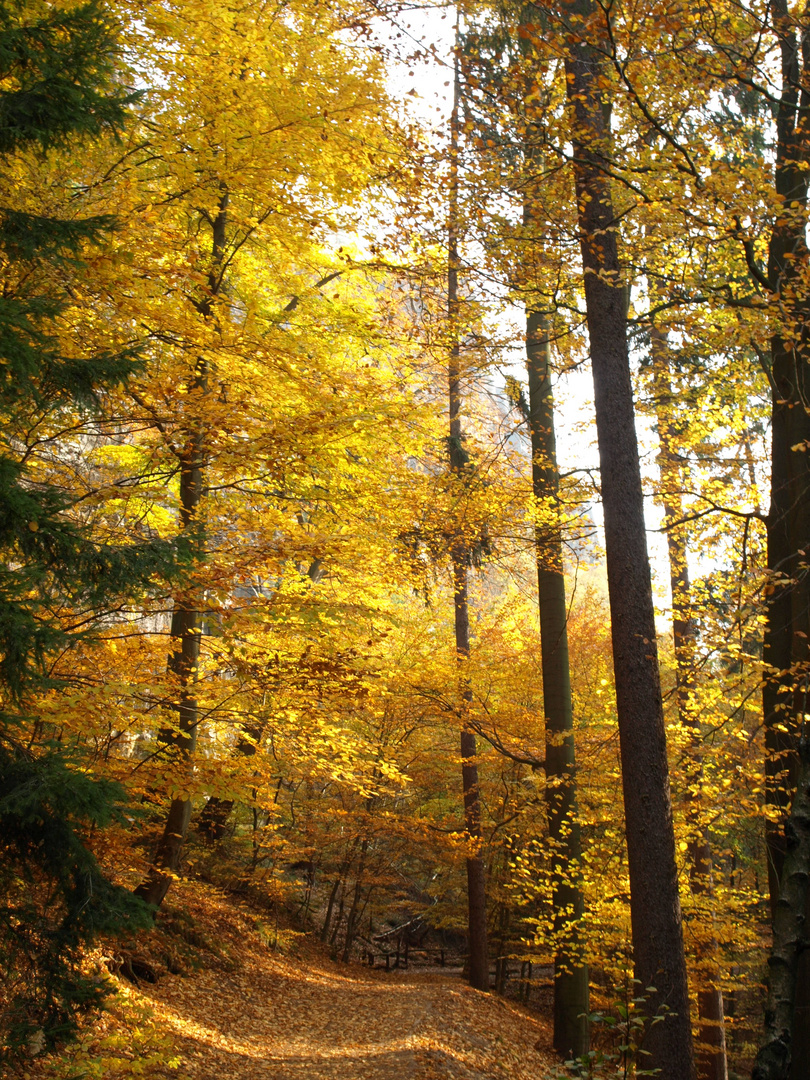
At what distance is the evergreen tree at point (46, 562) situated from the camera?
3.68 m

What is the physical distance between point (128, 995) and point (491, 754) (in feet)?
19.8

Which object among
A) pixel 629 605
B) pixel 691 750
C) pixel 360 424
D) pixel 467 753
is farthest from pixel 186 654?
pixel 467 753

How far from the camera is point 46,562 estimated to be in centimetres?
410

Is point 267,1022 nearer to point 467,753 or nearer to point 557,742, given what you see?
point 557,742

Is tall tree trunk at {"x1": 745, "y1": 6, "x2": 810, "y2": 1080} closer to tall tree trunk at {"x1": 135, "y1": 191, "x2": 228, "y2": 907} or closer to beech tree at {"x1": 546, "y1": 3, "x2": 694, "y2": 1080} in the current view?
beech tree at {"x1": 546, "y1": 3, "x2": 694, "y2": 1080}

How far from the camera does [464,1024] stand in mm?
9227

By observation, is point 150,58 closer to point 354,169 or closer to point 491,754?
point 354,169

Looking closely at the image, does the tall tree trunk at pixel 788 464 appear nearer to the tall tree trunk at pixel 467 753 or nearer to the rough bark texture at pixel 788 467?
the rough bark texture at pixel 788 467

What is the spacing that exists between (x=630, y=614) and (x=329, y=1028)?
23.6ft

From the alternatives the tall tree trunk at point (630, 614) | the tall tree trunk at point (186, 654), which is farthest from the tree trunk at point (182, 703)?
the tall tree trunk at point (630, 614)

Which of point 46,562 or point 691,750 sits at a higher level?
point 46,562

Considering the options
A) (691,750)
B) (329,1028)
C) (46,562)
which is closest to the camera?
(46,562)

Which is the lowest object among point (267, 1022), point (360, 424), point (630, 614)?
point (267, 1022)

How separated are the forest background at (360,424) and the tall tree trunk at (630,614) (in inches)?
1.3
